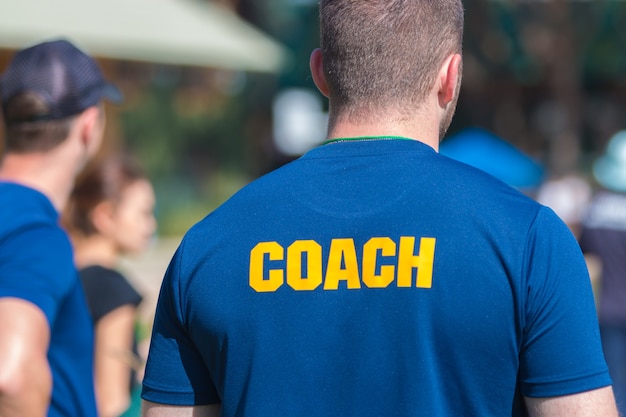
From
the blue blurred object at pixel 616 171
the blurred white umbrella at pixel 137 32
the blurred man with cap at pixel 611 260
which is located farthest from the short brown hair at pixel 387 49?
the blurred white umbrella at pixel 137 32

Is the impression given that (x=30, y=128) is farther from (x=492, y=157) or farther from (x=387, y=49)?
(x=492, y=157)

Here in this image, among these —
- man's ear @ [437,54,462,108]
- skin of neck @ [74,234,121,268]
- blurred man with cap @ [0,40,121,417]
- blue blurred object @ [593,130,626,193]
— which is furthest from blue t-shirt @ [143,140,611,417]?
blue blurred object @ [593,130,626,193]

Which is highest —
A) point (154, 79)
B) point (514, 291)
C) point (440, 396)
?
point (154, 79)

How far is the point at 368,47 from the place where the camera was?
2002mm

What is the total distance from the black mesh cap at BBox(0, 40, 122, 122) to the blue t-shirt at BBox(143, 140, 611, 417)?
1.15 metres

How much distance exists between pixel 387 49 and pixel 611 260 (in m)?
7.09

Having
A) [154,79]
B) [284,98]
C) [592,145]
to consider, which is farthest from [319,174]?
[592,145]

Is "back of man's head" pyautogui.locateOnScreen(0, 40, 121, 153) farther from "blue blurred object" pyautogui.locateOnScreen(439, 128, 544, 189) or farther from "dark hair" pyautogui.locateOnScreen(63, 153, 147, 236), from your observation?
"blue blurred object" pyautogui.locateOnScreen(439, 128, 544, 189)

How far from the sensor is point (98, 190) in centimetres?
480

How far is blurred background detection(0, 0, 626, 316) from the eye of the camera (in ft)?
42.3

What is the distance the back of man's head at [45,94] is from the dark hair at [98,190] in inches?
61.2

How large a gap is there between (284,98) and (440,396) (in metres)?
21.0

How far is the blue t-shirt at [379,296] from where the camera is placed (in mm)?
1829

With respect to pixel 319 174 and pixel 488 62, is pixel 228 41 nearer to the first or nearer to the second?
pixel 488 62
